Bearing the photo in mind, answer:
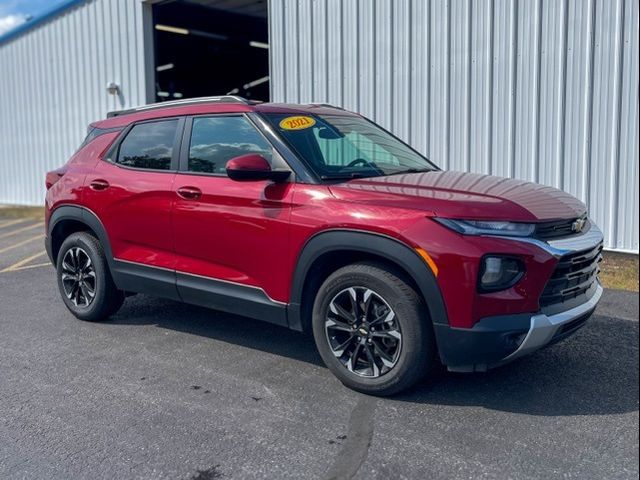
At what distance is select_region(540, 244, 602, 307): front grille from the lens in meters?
3.59

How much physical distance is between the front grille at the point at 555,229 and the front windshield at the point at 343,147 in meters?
1.27

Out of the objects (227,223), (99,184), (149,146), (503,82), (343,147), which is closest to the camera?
(227,223)

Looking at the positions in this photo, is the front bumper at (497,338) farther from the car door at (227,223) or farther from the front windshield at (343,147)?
the front windshield at (343,147)

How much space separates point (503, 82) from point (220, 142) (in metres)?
4.50

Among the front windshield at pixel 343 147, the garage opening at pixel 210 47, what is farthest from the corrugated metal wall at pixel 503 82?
the garage opening at pixel 210 47

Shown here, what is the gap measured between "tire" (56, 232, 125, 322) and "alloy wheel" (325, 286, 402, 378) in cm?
235

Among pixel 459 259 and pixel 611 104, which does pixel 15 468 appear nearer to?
pixel 459 259

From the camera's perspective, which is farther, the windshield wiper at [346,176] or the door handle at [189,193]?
the door handle at [189,193]

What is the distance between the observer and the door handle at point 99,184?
529 cm

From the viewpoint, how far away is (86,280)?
563cm

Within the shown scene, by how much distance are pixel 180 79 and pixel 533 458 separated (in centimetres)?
2209

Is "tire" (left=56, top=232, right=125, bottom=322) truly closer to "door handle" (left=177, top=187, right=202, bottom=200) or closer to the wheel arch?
the wheel arch

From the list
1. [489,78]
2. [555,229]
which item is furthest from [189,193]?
[489,78]

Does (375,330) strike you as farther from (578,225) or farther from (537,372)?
(578,225)
